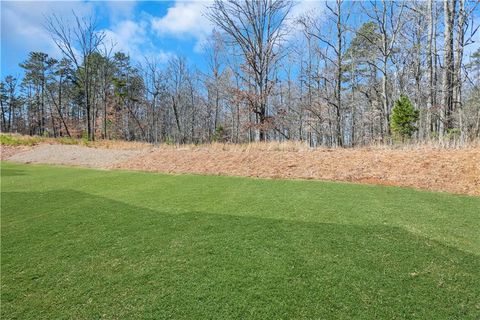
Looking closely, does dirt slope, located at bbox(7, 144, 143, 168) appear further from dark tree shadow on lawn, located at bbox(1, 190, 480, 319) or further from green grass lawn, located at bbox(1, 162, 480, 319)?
dark tree shadow on lawn, located at bbox(1, 190, 480, 319)

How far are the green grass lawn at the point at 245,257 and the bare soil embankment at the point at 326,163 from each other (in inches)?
48.0

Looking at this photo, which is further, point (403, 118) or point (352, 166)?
point (403, 118)

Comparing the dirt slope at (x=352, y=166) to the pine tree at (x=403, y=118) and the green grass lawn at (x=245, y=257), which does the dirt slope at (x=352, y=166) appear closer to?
the green grass lawn at (x=245, y=257)

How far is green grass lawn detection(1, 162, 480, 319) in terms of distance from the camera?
2.27m

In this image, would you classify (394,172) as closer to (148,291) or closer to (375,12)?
(148,291)

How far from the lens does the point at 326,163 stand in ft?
26.7

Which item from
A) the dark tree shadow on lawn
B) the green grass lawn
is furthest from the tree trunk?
the dark tree shadow on lawn

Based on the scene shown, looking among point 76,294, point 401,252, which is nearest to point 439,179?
point 401,252

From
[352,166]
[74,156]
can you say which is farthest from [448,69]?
[74,156]

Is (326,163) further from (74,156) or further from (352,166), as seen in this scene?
(74,156)

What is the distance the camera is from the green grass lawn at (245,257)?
2271 mm

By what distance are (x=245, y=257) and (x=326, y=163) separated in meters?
5.77

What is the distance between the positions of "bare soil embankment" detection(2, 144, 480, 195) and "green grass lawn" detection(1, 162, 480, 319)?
1.22m

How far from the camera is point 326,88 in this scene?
21188 mm
